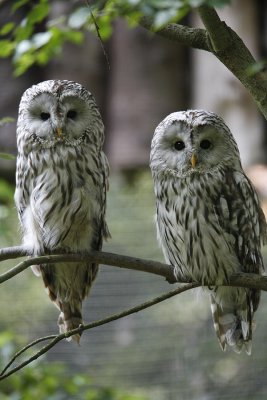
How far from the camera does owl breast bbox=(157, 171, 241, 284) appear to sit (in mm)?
4168

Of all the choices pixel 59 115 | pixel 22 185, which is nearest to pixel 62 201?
pixel 22 185

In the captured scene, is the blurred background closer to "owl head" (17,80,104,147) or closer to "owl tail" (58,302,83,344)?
"owl tail" (58,302,83,344)

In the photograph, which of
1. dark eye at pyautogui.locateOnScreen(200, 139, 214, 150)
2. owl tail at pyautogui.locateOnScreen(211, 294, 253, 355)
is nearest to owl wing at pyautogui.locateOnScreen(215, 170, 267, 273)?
dark eye at pyautogui.locateOnScreen(200, 139, 214, 150)

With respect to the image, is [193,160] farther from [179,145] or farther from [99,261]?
[99,261]

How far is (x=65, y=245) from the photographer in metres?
4.21

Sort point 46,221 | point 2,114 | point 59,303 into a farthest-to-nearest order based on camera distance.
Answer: point 2,114 < point 59,303 < point 46,221

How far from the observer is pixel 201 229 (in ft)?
13.7

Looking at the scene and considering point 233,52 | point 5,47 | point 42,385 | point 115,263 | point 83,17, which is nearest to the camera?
point 233,52

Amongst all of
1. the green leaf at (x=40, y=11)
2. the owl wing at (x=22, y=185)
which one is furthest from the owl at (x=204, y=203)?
the green leaf at (x=40, y=11)

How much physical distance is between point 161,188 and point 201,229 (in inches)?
10.9

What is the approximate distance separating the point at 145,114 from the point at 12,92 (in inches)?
44.9

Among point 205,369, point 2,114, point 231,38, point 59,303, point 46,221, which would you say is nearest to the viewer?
point 231,38

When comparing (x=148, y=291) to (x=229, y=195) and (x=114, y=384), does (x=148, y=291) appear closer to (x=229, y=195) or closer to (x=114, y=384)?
(x=114, y=384)

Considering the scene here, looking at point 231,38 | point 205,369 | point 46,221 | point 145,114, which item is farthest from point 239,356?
point 231,38
